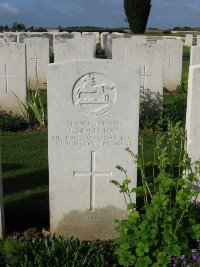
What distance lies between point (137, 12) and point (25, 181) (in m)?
29.9

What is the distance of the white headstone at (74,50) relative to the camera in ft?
34.4

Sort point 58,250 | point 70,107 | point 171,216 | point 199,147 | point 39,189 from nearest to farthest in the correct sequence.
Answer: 1. point 171,216
2. point 58,250
3. point 70,107
4. point 199,147
5. point 39,189

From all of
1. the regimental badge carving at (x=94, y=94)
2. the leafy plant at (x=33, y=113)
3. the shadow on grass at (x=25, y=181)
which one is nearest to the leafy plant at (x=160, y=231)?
the regimental badge carving at (x=94, y=94)

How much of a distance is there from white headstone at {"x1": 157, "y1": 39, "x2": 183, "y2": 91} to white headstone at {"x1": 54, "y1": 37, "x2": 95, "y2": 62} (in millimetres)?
2301

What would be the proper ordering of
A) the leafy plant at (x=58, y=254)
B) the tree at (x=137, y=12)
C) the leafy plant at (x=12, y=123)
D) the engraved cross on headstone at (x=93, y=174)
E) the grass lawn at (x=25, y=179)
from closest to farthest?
the leafy plant at (x=58, y=254) < the engraved cross on headstone at (x=93, y=174) < the grass lawn at (x=25, y=179) < the leafy plant at (x=12, y=123) < the tree at (x=137, y=12)

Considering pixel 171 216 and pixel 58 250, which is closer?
pixel 171 216

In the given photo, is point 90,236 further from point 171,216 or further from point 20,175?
point 20,175

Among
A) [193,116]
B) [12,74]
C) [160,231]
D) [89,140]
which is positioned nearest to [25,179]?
[89,140]

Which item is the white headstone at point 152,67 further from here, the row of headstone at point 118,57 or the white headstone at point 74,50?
the white headstone at point 74,50

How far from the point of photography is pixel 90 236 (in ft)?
14.5

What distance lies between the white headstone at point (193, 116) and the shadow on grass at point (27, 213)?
160 cm

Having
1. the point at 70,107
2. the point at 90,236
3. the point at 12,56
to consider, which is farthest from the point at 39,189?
the point at 12,56

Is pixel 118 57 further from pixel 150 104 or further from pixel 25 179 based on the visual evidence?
pixel 25 179

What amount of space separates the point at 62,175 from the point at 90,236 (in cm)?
68
